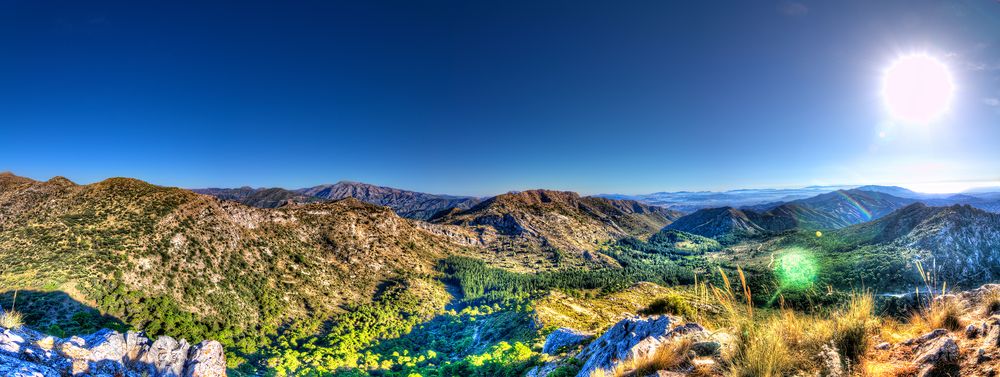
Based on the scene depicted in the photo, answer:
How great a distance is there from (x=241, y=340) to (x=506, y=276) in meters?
115

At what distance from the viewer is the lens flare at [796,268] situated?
5349 inches

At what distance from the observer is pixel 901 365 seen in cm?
559

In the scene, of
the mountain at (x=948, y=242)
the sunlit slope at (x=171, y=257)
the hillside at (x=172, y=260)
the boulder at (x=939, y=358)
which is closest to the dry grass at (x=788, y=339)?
the boulder at (x=939, y=358)

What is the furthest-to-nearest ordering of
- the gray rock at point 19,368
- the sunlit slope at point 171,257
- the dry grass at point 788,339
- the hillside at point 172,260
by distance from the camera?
the sunlit slope at point 171,257
the hillside at point 172,260
the gray rock at point 19,368
the dry grass at point 788,339

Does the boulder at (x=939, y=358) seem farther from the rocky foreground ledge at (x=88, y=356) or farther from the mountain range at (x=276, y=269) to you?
the mountain range at (x=276, y=269)

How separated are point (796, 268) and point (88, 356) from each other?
8581 inches

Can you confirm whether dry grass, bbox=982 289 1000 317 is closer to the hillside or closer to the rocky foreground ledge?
the rocky foreground ledge

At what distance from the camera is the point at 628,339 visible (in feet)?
59.7

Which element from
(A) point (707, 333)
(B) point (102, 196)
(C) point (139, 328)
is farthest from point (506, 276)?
(A) point (707, 333)

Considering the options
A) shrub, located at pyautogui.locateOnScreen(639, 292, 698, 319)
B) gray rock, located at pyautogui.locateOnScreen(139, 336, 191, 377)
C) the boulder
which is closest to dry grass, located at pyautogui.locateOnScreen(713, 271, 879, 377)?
the boulder

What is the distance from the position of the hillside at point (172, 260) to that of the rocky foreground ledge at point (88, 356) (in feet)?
149

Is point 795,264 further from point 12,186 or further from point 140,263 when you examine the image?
point 12,186

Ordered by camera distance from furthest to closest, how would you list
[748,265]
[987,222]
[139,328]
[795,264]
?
[748,265] → [795,264] → [987,222] → [139,328]

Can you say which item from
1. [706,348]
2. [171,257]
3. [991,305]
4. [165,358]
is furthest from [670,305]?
[171,257]
